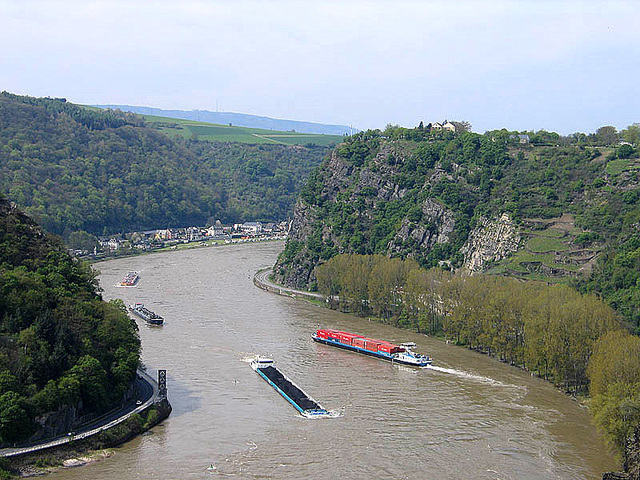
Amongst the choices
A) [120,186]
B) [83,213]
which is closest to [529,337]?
[83,213]

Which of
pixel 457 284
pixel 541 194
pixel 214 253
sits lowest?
pixel 214 253

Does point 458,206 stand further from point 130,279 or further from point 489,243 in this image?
point 130,279

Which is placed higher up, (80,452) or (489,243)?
(489,243)

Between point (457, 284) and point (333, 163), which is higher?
point (333, 163)

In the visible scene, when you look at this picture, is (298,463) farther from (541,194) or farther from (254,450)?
(541,194)

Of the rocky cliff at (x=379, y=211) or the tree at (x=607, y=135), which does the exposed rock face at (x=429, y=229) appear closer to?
the rocky cliff at (x=379, y=211)

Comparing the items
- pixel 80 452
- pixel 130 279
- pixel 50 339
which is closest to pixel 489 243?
pixel 130 279
